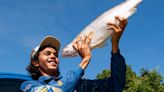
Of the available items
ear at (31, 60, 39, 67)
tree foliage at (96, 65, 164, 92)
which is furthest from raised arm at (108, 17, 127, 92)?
tree foliage at (96, 65, 164, 92)

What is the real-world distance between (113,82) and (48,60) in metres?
0.58

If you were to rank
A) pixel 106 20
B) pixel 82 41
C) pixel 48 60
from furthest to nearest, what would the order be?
pixel 48 60, pixel 82 41, pixel 106 20

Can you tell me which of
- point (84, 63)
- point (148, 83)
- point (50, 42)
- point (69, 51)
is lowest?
point (84, 63)

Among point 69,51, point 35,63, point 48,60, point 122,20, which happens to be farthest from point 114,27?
point 35,63

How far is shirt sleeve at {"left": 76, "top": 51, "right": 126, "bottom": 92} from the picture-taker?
3.77 metres

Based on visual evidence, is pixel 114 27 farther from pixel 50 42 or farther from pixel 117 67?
pixel 50 42

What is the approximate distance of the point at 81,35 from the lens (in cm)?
381

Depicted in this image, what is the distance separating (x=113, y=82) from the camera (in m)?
3.79

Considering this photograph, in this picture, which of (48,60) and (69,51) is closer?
(69,51)

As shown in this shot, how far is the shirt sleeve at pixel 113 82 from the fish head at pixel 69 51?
0.81 feet

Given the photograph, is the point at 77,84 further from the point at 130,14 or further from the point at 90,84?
the point at 130,14

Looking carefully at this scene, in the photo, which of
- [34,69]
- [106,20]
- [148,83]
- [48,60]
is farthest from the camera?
[148,83]

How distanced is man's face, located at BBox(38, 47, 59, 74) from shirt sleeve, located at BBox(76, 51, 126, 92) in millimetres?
264

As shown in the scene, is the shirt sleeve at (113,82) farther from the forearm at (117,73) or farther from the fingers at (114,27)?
the fingers at (114,27)
